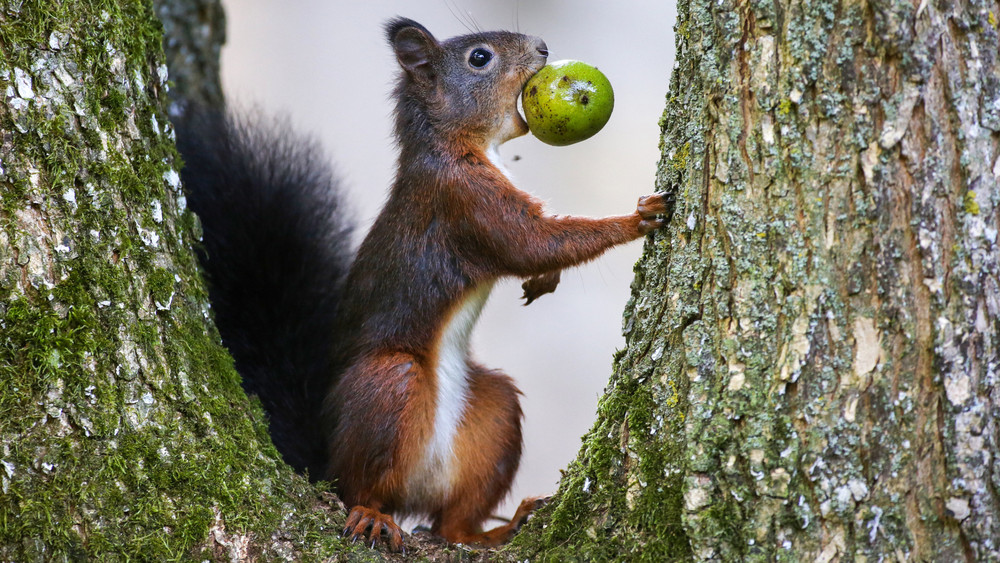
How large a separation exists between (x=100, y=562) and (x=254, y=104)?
1.84m

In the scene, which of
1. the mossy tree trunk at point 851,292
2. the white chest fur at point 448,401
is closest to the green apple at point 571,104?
the white chest fur at point 448,401

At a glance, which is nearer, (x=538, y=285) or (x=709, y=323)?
(x=709, y=323)

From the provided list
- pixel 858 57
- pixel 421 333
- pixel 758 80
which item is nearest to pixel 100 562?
pixel 421 333

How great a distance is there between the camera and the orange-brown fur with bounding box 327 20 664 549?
1889 mm

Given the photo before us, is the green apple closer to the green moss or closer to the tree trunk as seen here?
the tree trunk

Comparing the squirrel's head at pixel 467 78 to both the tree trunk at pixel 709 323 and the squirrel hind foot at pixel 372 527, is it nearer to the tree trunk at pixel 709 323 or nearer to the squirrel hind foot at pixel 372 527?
the tree trunk at pixel 709 323

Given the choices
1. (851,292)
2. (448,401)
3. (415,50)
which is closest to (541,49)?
(415,50)

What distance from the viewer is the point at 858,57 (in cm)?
111

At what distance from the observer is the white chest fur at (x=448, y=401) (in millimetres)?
1979

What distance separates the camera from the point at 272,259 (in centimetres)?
243

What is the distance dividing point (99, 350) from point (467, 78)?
4.07ft

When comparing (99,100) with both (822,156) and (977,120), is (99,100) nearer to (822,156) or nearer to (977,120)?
(822,156)

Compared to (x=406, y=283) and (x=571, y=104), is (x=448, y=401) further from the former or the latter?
(x=571, y=104)

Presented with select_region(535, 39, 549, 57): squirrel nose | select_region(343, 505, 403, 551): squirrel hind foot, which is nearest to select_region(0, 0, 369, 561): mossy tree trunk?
select_region(343, 505, 403, 551): squirrel hind foot
